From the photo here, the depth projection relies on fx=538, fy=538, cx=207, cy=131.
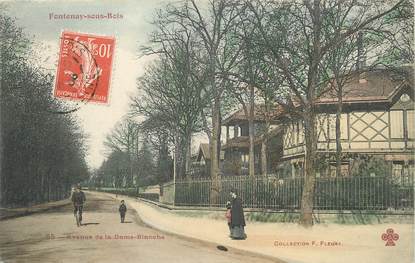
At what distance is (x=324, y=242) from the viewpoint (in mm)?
12977

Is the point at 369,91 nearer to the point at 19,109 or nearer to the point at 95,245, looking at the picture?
the point at 19,109

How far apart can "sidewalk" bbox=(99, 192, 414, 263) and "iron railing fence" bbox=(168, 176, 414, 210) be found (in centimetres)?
87

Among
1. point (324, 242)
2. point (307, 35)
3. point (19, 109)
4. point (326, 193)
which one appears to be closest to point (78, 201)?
point (19, 109)

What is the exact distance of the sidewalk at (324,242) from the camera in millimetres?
12172

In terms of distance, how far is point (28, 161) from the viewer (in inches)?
746

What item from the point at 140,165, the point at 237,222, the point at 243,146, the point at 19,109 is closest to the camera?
the point at 237,222

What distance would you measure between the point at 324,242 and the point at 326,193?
245 cm

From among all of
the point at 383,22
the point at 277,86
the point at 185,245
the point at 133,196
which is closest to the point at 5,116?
the point at 185,245

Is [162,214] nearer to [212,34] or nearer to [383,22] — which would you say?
[212,34]

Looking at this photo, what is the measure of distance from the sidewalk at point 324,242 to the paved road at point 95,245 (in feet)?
2.35

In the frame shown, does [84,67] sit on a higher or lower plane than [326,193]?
higher

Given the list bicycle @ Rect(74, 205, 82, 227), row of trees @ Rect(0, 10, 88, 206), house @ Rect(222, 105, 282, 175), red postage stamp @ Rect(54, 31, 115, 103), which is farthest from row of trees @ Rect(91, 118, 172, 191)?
red postage stamp @ Rect(54, 31, 115, 103)

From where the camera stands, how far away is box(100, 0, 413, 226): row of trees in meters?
14.0

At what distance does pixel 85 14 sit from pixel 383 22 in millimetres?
7557
